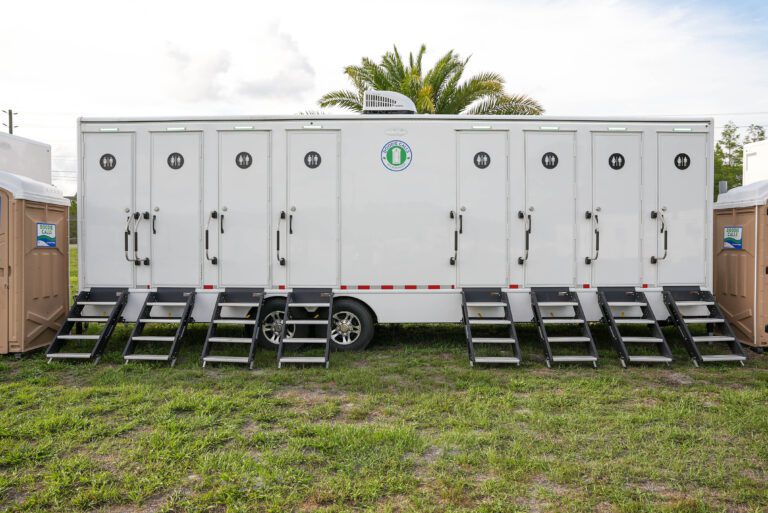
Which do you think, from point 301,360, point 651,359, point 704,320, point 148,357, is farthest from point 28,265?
point 704,320

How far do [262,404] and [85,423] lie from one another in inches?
61.4

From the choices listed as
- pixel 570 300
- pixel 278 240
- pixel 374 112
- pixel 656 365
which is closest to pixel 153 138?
pixel 278 240

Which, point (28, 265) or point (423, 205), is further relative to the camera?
point (423, 205)

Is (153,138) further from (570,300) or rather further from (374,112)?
(570,300)

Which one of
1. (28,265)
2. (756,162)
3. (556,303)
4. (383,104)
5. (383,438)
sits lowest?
(383,438)

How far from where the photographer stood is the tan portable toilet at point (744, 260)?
7.82 meters

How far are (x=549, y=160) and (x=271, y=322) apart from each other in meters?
4.52

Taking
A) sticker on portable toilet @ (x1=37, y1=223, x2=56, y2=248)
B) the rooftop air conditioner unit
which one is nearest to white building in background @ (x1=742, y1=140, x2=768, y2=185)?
the rooftop air conditioner unit

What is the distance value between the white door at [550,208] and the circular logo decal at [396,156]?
65.7 inches

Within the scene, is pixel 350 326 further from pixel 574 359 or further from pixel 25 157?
pixel 25 157

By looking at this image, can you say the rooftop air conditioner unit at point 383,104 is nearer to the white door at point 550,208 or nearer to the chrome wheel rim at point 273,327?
the white door at point 550,208

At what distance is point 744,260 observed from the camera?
8016mm

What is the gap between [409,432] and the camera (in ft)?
15.5

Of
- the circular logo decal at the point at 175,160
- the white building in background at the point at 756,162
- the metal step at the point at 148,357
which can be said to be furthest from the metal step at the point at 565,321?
the circular logo decal at the point at 175,160
